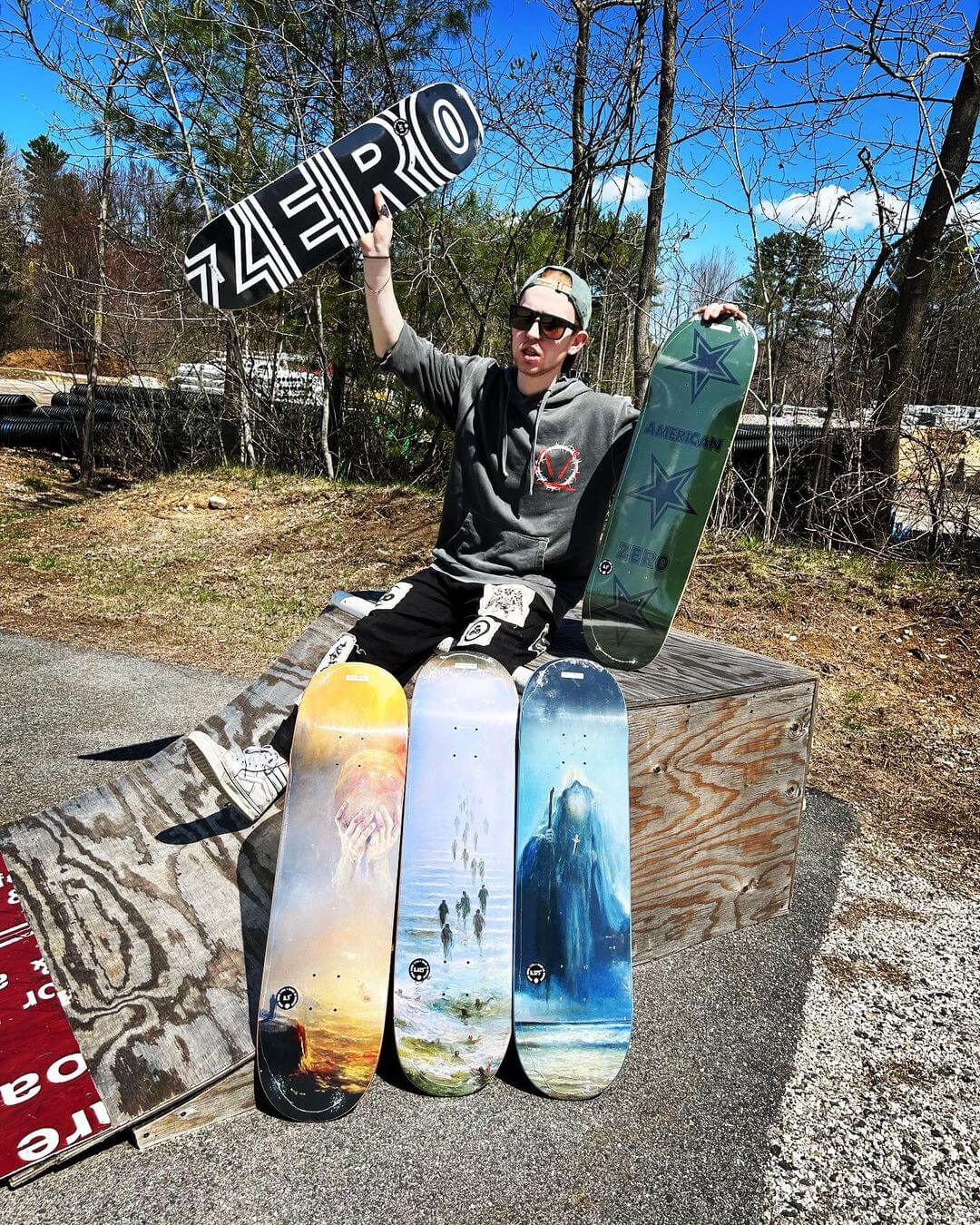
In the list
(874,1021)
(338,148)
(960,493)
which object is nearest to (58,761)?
(338,148)

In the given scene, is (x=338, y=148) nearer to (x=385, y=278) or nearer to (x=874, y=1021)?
(x=385, y=278)

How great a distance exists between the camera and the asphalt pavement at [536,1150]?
1.47 metres

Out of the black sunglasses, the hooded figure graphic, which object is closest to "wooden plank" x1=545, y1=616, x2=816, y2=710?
the hooded figure graphic

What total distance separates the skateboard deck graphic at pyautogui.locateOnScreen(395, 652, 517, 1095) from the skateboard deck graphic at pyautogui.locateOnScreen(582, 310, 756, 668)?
534mm

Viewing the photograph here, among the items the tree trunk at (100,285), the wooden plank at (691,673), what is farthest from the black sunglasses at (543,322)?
the tree trunk at (100,285)

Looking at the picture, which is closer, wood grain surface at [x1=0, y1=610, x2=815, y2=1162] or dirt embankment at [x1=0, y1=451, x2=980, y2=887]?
wood grain surface at [x1=0, y1=610, x2=815, y2=1162]

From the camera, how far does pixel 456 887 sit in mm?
1784

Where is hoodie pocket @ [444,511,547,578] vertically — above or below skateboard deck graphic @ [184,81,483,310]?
below

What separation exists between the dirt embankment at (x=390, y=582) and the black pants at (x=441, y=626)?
1.77 m

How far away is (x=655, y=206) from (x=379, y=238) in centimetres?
409

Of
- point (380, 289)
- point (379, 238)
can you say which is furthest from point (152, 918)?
point (379, 238)

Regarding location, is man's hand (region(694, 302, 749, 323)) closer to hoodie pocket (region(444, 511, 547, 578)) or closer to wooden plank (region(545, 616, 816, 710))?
hoodie pocket (region(444, 511, 547, 578))

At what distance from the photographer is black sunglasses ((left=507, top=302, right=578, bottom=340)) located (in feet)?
7.73

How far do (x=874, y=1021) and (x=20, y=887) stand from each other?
6.77 feet
